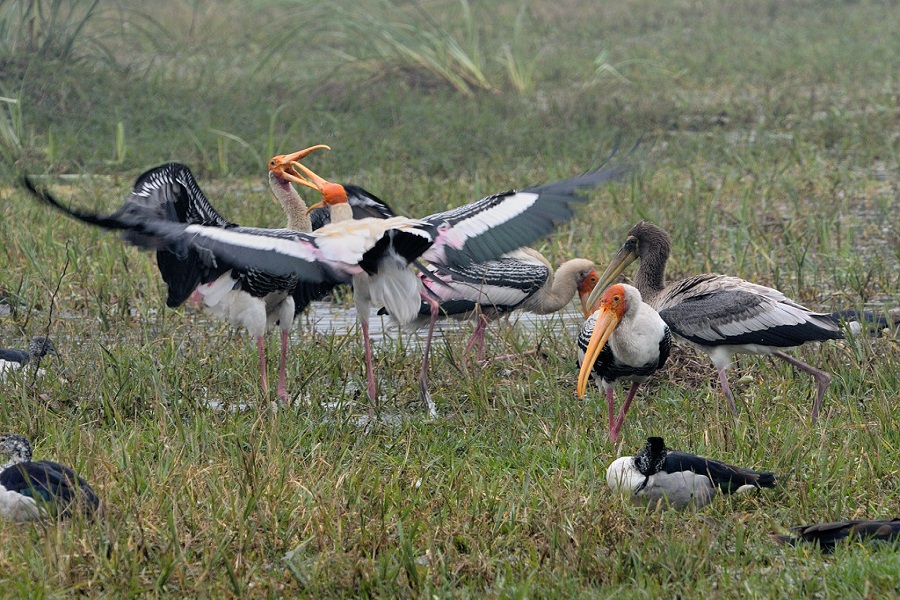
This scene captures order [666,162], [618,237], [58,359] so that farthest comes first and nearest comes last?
[666,162], [618,237], [58,359]

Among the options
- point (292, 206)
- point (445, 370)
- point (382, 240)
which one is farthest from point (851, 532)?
point (292, 206)

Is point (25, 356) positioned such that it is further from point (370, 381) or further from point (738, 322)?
point (738, 322)

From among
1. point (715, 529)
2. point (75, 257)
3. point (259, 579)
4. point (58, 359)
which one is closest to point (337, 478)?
point (259, 579)

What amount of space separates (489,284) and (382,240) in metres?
1.54

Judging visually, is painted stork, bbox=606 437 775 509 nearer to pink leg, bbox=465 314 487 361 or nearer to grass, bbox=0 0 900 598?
grass, bbox=0 0 900 598

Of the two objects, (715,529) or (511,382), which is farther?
(511,382)

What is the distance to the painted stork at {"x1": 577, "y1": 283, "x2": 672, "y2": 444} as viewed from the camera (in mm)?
4789

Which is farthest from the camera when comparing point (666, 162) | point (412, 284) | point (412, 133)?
point (412, 133)

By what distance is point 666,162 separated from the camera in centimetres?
1002

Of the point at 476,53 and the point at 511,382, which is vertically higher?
the point at 476,53

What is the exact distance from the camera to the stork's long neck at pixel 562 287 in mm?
6629

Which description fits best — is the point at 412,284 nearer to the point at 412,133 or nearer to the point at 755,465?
the point at 755,465

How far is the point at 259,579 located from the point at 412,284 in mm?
2009

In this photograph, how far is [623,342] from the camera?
480 centimetres
